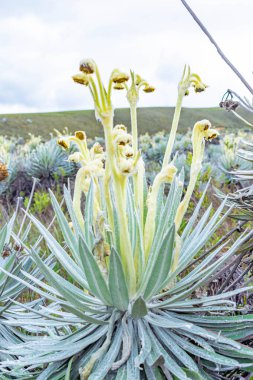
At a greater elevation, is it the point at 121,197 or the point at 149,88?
the point at 149,88

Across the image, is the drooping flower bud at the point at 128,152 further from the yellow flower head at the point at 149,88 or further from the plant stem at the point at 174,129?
the yellow flower head at the point at 149,88

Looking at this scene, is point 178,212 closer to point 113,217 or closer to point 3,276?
point 113,217

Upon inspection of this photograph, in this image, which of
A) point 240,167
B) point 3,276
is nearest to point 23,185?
A: point 240,167

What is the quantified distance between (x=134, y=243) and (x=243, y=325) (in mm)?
344

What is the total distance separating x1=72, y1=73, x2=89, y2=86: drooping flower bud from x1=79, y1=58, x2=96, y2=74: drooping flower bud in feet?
0.05

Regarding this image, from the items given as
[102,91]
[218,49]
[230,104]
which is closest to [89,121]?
[230,104]

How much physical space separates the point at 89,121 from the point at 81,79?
5168cm

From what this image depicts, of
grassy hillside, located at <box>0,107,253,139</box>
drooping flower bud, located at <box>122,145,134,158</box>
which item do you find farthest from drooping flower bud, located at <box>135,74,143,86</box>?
grassy hillside, located at <box>0,107,253,139</box>

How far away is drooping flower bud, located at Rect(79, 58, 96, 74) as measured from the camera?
1104 millimetres

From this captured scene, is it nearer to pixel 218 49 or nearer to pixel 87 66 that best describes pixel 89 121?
pixel 218 49

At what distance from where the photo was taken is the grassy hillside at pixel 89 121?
42312 mm

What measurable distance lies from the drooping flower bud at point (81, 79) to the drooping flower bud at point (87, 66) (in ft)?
0.05

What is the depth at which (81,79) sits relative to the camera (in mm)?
1127

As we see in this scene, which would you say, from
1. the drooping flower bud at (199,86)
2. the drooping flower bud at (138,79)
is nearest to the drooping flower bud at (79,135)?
the drooping flower bud at (138,79)
